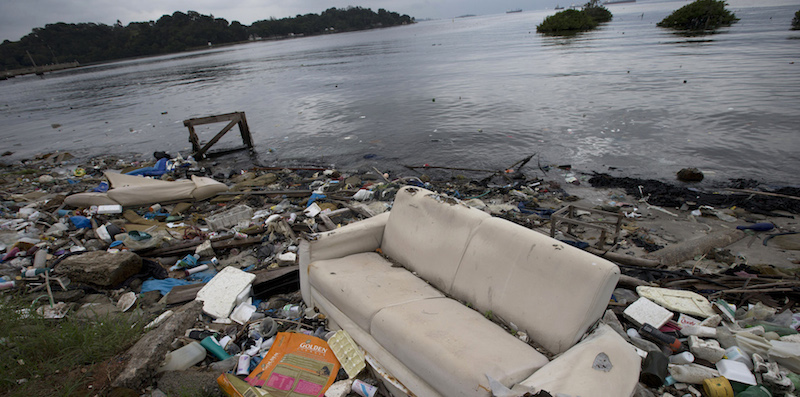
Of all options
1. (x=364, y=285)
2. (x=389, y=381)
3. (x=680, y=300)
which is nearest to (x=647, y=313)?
(x=680, y=300)

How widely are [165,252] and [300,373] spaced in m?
3.36

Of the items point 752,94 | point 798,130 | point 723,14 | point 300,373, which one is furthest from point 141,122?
point 723,14

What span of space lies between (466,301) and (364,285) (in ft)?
2.97

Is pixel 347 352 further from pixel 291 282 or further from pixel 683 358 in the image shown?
pixel 683 358

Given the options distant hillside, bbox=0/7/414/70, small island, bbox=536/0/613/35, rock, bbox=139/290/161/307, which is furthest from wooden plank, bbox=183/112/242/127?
distant hillside, bbox=0/7/414/70

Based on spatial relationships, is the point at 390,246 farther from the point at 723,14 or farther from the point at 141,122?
the point at 723,14

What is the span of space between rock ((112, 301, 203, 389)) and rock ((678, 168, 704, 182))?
9.09 meters

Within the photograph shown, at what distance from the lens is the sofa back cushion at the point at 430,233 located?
10.4 ft

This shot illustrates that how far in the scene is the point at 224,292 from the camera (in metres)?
3.68

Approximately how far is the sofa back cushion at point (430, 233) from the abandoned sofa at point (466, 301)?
0.01 metres

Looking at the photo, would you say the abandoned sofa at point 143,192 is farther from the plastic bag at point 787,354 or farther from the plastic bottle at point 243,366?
the plastic bag at point 787,354

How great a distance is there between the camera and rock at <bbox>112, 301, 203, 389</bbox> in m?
2.45

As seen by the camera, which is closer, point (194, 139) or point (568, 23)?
point (194, 139)

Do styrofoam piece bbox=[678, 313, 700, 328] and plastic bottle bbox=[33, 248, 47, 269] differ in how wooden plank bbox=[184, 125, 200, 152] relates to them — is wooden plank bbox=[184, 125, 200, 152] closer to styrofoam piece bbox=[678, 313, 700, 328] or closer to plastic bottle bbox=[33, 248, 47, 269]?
plastic bottle bbox=[33, 248, 47, 269]
